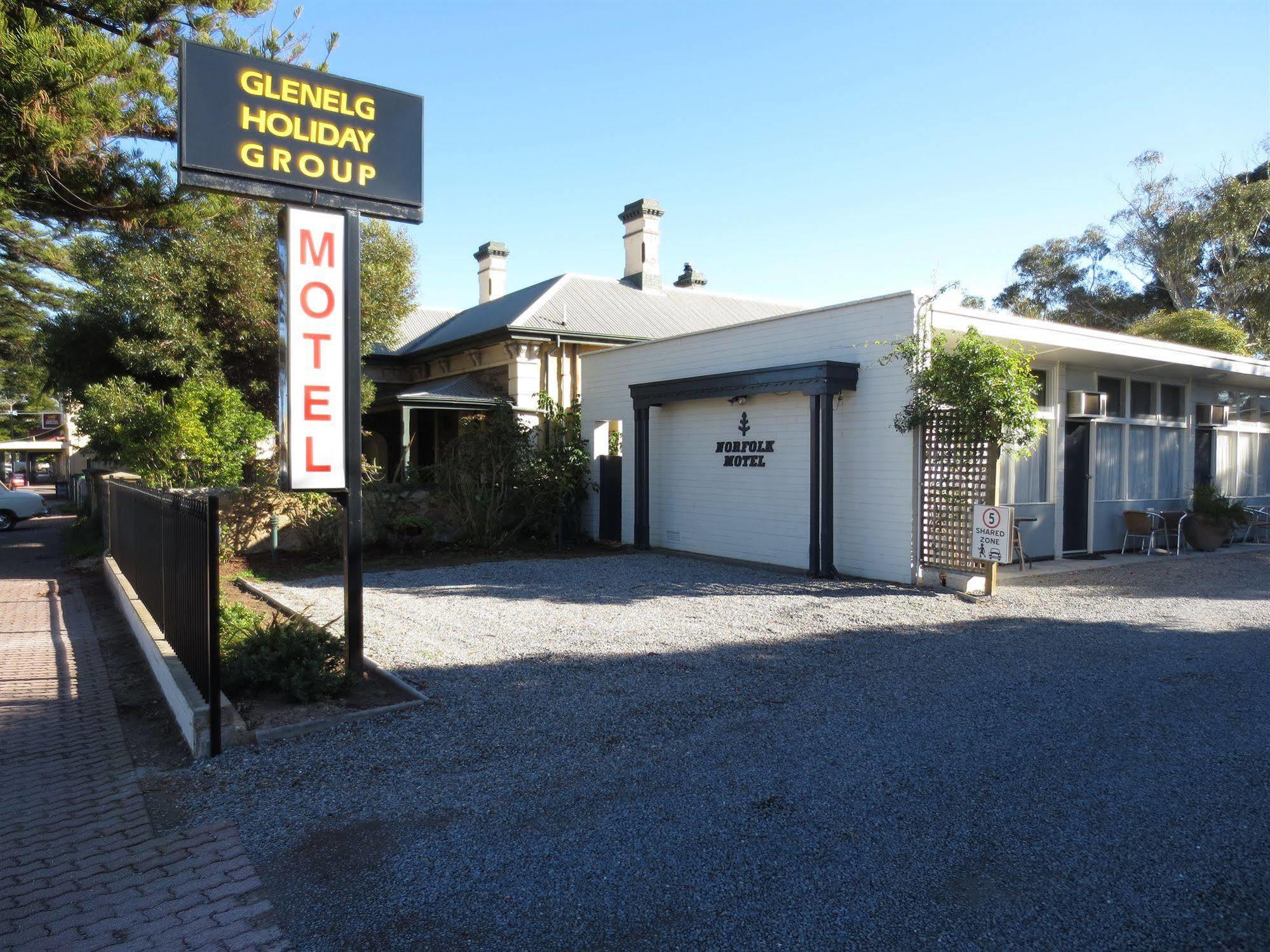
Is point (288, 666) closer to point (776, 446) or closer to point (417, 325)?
point (776, 446)

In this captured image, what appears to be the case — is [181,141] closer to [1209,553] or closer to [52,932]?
[52,932]

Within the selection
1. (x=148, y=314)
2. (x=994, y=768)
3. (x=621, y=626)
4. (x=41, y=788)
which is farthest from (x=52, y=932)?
(x=148, y=314)

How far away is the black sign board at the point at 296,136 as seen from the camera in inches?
210

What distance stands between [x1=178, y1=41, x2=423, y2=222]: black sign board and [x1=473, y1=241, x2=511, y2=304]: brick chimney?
16.2 meters

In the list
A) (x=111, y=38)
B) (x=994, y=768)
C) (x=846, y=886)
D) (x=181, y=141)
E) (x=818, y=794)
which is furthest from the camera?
(x=111, y=38)

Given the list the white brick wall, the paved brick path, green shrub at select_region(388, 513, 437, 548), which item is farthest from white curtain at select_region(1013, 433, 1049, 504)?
the paved brick path

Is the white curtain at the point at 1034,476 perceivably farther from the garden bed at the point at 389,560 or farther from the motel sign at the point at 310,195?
the motel sign at the point at 310,195

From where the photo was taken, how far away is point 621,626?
8.05m

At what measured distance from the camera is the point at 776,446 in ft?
39.2

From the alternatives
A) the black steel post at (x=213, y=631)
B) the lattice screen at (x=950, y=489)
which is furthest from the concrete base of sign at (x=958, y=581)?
the black steel post at (x=213, y=631)

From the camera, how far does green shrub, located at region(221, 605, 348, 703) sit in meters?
5.52

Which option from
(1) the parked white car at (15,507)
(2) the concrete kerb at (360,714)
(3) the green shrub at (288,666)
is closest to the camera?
(2) the concrete kerb at (360,714)

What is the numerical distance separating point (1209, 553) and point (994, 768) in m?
11.4

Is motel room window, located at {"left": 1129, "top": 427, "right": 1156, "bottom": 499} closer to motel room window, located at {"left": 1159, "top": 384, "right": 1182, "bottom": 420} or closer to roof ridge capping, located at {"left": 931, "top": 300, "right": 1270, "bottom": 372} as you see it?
motel room window, located at {"left": 1159, "top": 384, "right": 1182, "bottom": 420}
